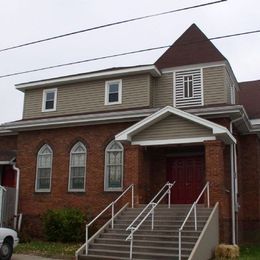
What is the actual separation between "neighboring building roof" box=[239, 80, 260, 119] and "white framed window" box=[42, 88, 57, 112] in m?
9.80

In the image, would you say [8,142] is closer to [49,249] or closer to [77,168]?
[77,168]

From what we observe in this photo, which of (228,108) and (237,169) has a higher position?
(228,108)

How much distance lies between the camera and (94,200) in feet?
65.8

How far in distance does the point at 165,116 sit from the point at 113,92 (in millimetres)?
4879

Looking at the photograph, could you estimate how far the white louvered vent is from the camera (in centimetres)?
2073

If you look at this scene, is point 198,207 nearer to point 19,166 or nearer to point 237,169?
point 237,169

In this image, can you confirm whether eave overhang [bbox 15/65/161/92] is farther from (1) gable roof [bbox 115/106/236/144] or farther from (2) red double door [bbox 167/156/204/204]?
(2) red double door [bbox 167/156/204/204]

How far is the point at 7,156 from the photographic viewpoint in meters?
23.3

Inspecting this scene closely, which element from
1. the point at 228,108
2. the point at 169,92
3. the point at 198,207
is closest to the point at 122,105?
the point at 169,92

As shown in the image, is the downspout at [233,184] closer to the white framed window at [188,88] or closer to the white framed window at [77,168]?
the white framed window at [188,88]

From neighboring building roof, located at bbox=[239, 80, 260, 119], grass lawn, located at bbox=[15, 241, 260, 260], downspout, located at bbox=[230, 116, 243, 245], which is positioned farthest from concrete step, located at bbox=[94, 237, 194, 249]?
neighboring building roof, located at bbox=[239, 80, 260, 119]

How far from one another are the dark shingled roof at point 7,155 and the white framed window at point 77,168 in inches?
150

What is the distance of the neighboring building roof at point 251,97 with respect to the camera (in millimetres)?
22987

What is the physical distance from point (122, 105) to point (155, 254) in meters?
9.32
